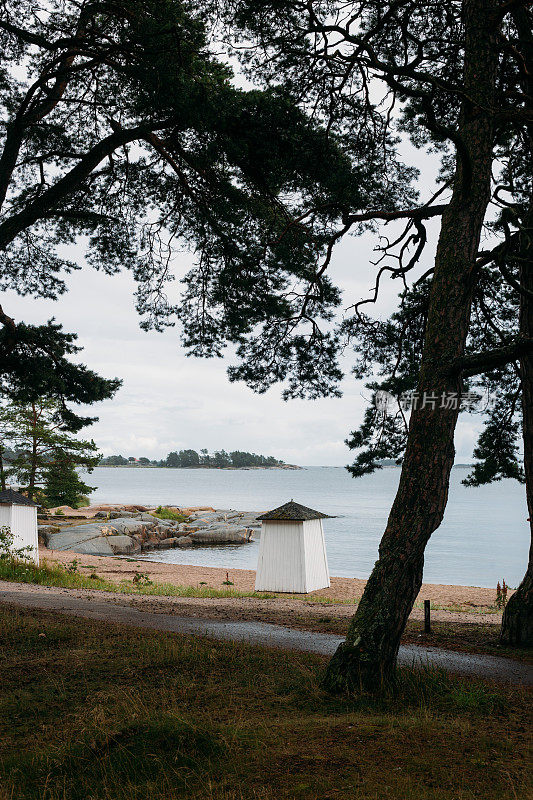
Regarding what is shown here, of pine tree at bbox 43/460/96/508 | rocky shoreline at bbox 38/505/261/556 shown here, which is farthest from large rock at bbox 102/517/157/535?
pine tree at bbox 43/460/96/508

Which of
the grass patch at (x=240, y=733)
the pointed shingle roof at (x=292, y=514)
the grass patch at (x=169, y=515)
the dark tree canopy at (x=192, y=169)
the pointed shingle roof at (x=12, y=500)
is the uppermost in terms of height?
the dark tree canopy at (x=192, y=169)

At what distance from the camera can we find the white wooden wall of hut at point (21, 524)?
58.3 feet

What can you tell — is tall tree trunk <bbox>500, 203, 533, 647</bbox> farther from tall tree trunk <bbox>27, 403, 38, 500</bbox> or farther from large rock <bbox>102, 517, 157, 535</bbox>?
large rock <bbox>102, 517, 157, 535</bbox>

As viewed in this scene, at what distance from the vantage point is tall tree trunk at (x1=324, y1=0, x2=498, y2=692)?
216 inches

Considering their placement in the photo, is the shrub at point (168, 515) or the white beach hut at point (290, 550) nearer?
the white beach hut at point (290, 550)

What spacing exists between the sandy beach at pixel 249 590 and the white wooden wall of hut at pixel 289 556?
55cm

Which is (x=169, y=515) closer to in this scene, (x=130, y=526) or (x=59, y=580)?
(x=130, y=526)

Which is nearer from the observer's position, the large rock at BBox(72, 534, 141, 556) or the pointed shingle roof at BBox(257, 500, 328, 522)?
the pointed shingle roof at BBox(257, 500, 328, 522)

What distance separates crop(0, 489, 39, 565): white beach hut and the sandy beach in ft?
10.4

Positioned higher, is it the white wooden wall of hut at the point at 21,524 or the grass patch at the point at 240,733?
the white wooden wall of hut at the point at 21,524

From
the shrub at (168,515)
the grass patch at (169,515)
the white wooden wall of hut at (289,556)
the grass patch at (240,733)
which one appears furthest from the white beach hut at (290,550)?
the shrub at (168,515)

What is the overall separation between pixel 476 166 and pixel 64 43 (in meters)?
6.13

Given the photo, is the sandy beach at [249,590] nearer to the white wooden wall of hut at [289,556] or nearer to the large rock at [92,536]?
the white wooden wall of hut at [289,556]

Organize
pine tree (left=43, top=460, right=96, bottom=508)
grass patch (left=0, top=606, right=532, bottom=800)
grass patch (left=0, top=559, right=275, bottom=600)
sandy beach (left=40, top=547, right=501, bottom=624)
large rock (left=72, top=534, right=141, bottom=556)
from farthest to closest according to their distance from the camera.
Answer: pine tree (left=43, top=460, right=96, bottom=508) < large rock (left=72, top=534, right=141, bottom=556) < grass patch (left=0, top=559, right=275, bottom=600) < sandy beach (left=40, top=547, right=501, bottom=624) < grass patch (left=0, top=606, right=532, bottom=800)
